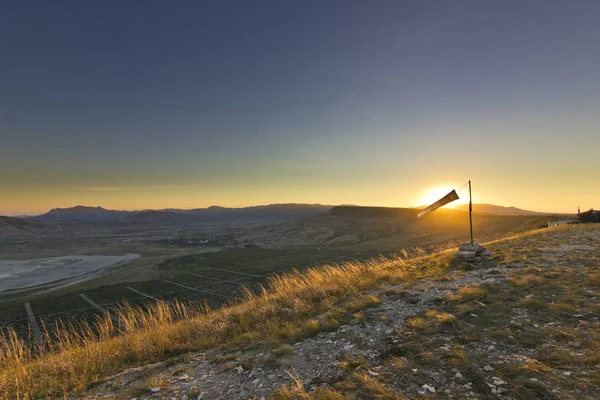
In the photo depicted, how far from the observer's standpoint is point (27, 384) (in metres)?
5.73

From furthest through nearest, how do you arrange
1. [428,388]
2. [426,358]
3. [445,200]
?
1. [445,200]
2. [426,358]
3. [428,388]

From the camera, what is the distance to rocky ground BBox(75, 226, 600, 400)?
4340 mm

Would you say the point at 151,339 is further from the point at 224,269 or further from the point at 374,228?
the point at 374,228

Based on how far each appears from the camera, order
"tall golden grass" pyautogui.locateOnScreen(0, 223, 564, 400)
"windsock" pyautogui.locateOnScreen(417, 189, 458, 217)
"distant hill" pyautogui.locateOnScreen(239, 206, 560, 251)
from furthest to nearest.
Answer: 1. "distant hill" pyautogui.locateOnScreen(239, 206, 560, 251)
2. "windsock" pyautogui.locateOnScreen(417, 189, 458, 217)
3. "tall golden grass" pyautogui.locateOnScreen(0, 223, 564, 400)

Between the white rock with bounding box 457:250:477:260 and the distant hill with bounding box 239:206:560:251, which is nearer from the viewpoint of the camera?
the white rock with bounding box 457:250:477:260

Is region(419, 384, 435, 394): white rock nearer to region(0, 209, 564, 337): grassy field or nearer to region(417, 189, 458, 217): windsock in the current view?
region(417, 189, 458, 217): windsock

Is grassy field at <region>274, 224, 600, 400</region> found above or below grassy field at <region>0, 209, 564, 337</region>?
above

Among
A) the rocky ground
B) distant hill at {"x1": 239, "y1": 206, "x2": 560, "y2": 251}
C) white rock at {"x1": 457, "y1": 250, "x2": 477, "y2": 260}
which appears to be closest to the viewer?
the rocky ground

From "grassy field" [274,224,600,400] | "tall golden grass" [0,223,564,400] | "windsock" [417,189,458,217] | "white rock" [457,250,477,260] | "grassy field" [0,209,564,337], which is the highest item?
"windsock" [417,189,458,217]

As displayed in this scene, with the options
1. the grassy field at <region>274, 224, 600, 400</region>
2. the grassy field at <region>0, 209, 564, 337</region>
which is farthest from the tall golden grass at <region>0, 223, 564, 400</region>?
the grassy field at <region>0, 209, 564, 337</region>

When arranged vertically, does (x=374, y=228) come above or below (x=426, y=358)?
below

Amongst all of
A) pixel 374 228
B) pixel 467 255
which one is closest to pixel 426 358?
pixel 467 255

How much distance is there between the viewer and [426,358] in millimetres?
5152

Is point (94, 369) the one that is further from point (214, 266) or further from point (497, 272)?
point (214, 266)
